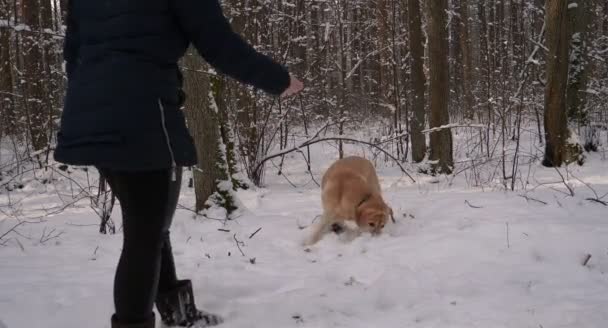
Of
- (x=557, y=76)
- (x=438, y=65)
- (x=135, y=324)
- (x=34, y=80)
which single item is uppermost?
(x=34, y=80)

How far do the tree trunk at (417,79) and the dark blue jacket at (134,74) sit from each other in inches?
315

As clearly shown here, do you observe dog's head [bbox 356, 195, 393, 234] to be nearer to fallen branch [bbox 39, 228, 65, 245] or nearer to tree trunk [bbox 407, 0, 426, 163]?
fallen branch [bbox 39, 228, 65, 245]

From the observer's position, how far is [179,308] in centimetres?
231

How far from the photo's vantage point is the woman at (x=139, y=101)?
68.2 inches

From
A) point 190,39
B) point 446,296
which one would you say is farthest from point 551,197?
point 190,39

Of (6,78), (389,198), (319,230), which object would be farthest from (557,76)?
(6,78)

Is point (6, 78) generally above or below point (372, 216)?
above

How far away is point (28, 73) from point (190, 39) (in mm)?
9348

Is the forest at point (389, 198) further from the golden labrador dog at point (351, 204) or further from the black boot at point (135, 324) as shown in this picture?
the black boot at point (135, 324)

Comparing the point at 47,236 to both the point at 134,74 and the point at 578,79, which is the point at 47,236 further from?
the point at 578,79

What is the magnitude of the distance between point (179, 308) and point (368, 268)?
1.42m

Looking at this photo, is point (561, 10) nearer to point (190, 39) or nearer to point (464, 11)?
point (190, 39)

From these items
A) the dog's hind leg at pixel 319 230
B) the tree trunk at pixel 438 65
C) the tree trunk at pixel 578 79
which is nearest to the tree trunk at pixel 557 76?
the tree trunk at pixel 438 65

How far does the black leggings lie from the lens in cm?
183
